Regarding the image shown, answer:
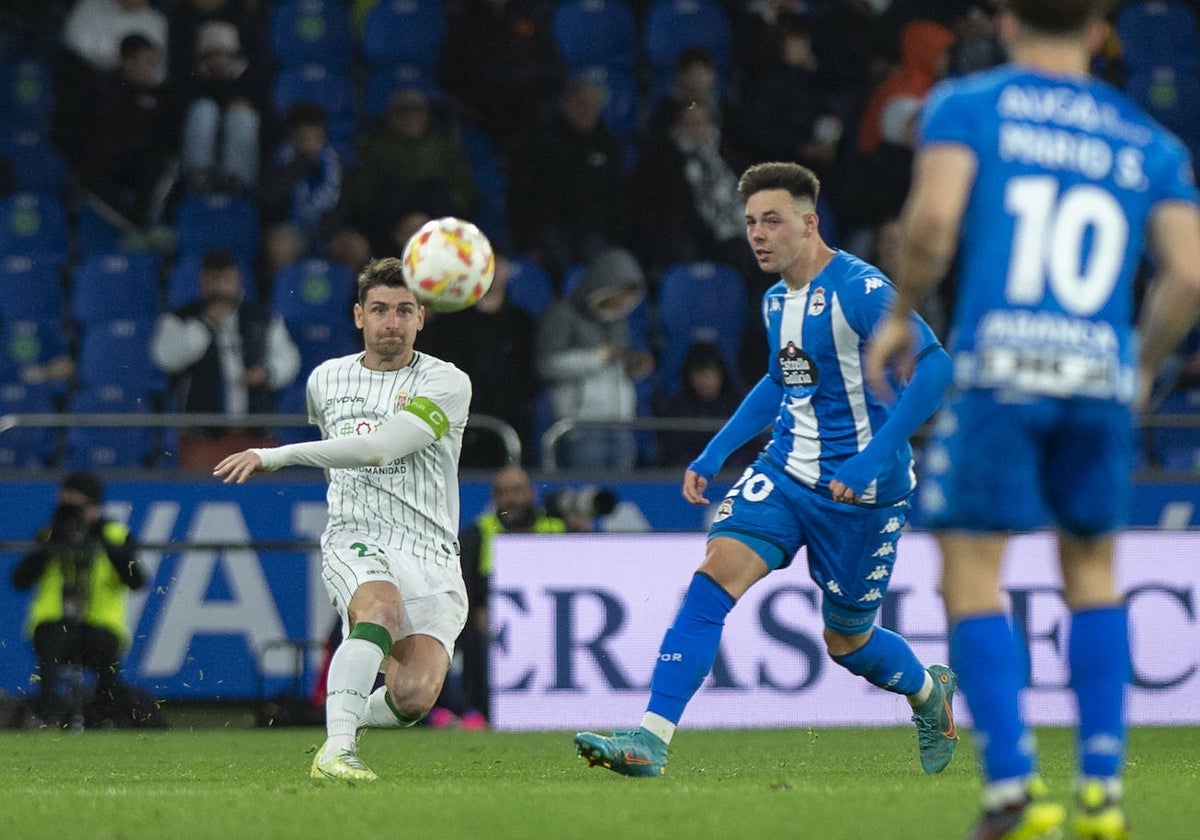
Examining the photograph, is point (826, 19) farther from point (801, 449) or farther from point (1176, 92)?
point (801, 449)

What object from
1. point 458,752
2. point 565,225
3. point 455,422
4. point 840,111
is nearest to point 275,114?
point 565,225

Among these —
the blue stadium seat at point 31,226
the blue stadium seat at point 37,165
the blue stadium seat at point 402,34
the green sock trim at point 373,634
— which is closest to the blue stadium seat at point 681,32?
the blue stadium seat at point 402,34

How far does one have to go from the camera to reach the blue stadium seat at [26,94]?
51.1 feet

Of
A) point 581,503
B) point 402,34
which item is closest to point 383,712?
point 581,503

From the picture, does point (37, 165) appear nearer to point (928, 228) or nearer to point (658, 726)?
point (658, 726)

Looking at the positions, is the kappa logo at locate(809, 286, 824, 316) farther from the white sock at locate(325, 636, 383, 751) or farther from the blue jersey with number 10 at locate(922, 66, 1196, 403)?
the blue jersey with number 10 at locate(922, 66, 1196, 403)

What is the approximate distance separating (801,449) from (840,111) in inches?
351

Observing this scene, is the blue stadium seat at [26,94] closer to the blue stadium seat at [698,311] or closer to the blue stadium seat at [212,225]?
the blue stadium seat at [212,225]

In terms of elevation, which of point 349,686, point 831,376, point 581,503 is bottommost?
A: point 349,686

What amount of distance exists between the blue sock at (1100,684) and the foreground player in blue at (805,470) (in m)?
2.63

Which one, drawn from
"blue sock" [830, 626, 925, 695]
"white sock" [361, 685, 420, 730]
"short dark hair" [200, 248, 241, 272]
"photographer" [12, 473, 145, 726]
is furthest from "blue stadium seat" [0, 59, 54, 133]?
"blue sock" [830, 626, 925, 695]

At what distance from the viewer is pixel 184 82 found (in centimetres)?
1497

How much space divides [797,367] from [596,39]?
30.1 feet

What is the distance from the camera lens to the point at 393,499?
7.64 m
